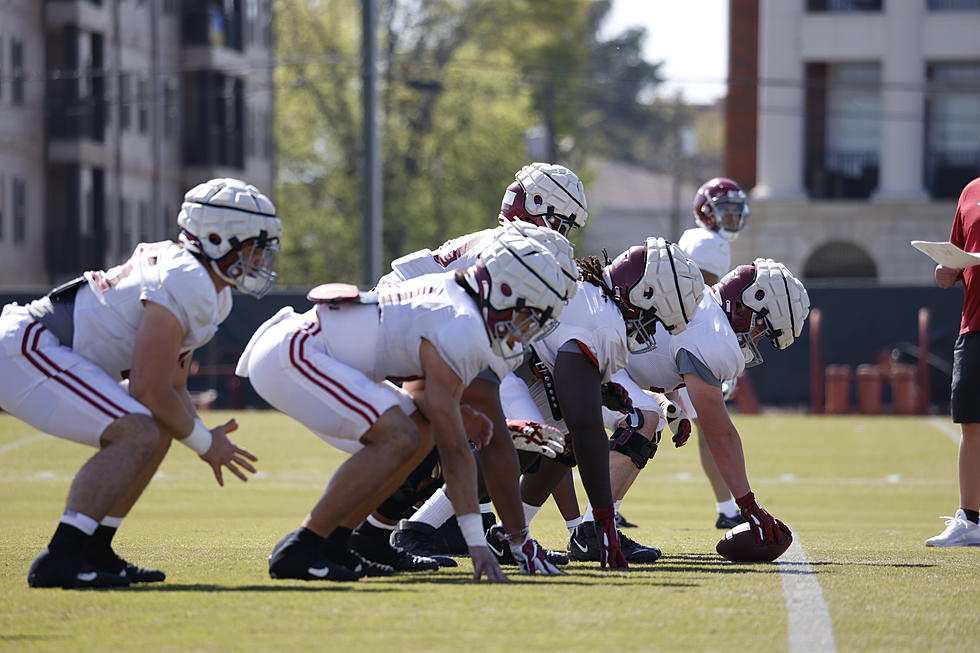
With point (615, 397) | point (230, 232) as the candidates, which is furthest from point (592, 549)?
point (230, 232)

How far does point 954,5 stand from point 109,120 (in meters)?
22.4

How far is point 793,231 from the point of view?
153 ft

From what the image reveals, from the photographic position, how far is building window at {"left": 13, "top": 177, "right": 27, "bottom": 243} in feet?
139

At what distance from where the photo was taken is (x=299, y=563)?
7.22 metres

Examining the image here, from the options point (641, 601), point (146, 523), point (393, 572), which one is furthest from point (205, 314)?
point (146, 523)

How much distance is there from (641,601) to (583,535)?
79.2 inches

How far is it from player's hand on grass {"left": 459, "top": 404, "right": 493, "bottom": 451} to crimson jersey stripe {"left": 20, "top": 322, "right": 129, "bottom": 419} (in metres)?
1.45

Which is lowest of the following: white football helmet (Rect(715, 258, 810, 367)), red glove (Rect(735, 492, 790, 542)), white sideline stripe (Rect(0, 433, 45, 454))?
white sideline stripe (Rect(0, 433, 45, 454))

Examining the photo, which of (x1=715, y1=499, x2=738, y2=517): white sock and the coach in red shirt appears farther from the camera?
(x1=715, y1=499, x2=738, y2=517): white sock

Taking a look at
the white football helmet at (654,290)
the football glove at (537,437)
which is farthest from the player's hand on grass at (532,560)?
the white football helmet at (654,290)

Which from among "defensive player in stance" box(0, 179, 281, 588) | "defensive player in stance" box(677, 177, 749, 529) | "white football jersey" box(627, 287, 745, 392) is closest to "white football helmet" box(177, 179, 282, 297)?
"defensive player in stance" box(0, 179, 281, 588)

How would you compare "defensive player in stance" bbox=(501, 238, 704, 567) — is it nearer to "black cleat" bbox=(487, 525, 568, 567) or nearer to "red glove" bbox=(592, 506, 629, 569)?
"red glove" bbox=(592, 506, 629, 569)

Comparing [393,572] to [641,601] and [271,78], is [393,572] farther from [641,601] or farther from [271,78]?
[271,78]

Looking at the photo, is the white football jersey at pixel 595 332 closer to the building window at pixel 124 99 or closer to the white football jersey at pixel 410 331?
the white football jersey at pixel 410 331
